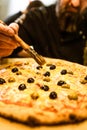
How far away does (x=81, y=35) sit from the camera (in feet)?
7.52

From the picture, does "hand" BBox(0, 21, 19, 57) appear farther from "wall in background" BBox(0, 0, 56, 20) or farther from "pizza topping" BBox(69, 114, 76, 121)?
"wall in background" BBox(0, 0, 56, 20)

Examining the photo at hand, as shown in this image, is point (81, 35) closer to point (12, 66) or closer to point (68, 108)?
point (12, 66)

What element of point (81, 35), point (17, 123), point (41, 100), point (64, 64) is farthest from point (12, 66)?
point (81, 35)

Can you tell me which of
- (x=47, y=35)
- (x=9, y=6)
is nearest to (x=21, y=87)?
(x=47, y=35)

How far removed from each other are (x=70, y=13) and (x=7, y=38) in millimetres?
847

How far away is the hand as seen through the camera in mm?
1454

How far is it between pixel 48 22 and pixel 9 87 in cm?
101

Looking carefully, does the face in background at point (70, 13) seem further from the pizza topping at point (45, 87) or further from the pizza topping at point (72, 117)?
the pizza topping at point (72, 117)

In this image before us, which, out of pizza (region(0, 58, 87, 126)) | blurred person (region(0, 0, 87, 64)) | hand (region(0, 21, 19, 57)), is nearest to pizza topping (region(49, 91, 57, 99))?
pizza (region(0, 58, 87, 126))

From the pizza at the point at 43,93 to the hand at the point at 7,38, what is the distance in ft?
0.30

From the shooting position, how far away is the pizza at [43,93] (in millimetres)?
1112

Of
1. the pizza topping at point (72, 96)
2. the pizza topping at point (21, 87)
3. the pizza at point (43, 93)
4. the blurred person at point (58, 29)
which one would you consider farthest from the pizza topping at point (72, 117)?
the blurred person at point (58, 29)

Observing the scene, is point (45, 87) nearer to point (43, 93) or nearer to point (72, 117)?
point (43, 93)

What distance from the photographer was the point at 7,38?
5.07 feet
